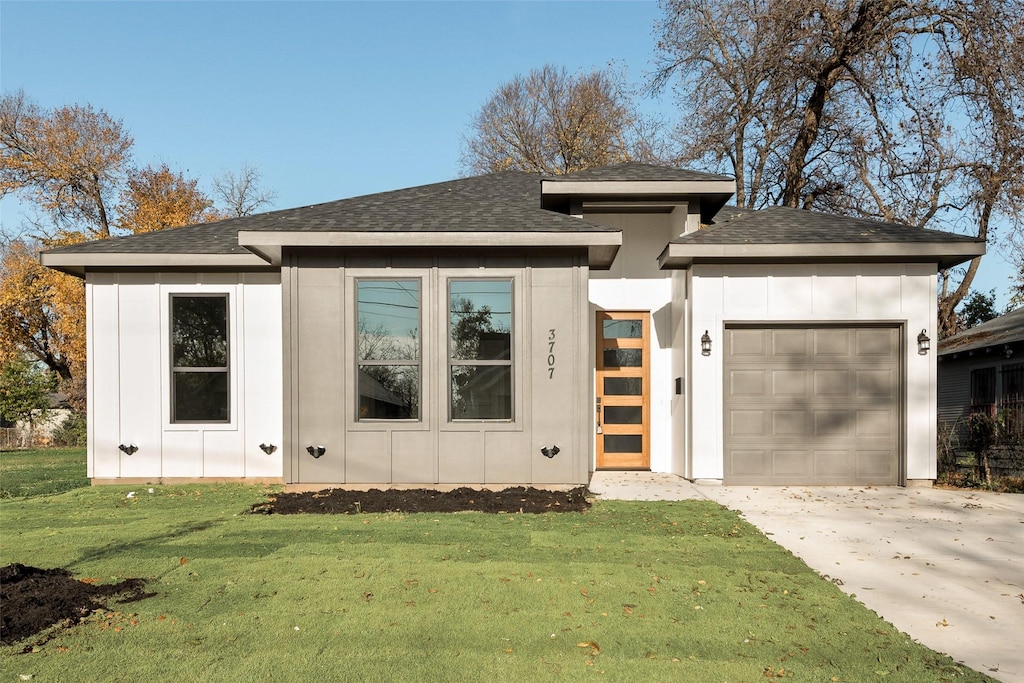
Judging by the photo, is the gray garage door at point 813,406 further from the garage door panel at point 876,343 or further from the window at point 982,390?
the window at point 982,390

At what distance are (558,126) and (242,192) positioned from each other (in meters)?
15.8

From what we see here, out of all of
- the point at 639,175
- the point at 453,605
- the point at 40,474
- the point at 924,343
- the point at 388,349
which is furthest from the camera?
the point at 40,474

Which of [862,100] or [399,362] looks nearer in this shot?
[399,362]

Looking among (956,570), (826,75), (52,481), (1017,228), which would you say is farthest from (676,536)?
(826,75)

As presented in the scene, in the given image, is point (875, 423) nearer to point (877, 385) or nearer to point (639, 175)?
point (877, 385)

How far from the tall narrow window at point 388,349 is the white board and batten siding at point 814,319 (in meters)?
3.67

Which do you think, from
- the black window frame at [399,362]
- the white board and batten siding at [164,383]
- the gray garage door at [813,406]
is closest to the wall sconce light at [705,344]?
the gray garage door at [813,406]

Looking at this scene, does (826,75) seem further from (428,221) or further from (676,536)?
(676,536)

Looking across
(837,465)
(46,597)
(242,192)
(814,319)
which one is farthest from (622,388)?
(242,192)

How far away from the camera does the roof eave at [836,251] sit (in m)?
8.56

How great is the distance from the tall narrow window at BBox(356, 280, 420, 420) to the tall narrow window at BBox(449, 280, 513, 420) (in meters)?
0.47

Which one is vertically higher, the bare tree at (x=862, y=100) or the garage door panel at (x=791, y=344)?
the bare tree at (x=862, y=100)

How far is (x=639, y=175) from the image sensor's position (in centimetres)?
991

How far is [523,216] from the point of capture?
336 inches
